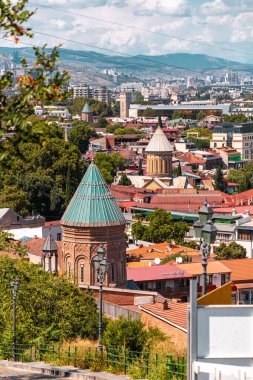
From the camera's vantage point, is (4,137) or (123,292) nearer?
(4,137)

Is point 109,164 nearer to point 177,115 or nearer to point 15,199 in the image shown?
point 15,199

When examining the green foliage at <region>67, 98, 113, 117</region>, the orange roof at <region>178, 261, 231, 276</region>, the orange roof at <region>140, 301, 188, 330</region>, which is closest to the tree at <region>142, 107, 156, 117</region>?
the green foliage at <region>67, 98, 113, 117</region>

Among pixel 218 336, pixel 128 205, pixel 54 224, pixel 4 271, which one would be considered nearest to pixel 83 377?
pixel 218 336

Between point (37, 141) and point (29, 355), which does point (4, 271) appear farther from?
point (37, 141)

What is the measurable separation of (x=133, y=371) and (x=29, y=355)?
291cm

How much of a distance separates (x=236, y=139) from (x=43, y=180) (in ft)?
152

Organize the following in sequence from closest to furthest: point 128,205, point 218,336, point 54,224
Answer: point 218,336
point 54,224
point 128,205

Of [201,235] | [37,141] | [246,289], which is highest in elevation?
[37,141]

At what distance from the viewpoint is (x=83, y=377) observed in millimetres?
13266

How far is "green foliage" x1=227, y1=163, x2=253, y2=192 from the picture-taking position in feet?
231

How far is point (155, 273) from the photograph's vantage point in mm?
32000

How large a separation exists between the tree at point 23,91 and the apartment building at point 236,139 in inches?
3603

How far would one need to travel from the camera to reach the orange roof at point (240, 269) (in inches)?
1294

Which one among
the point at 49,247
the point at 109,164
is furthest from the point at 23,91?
the point at 109,164
